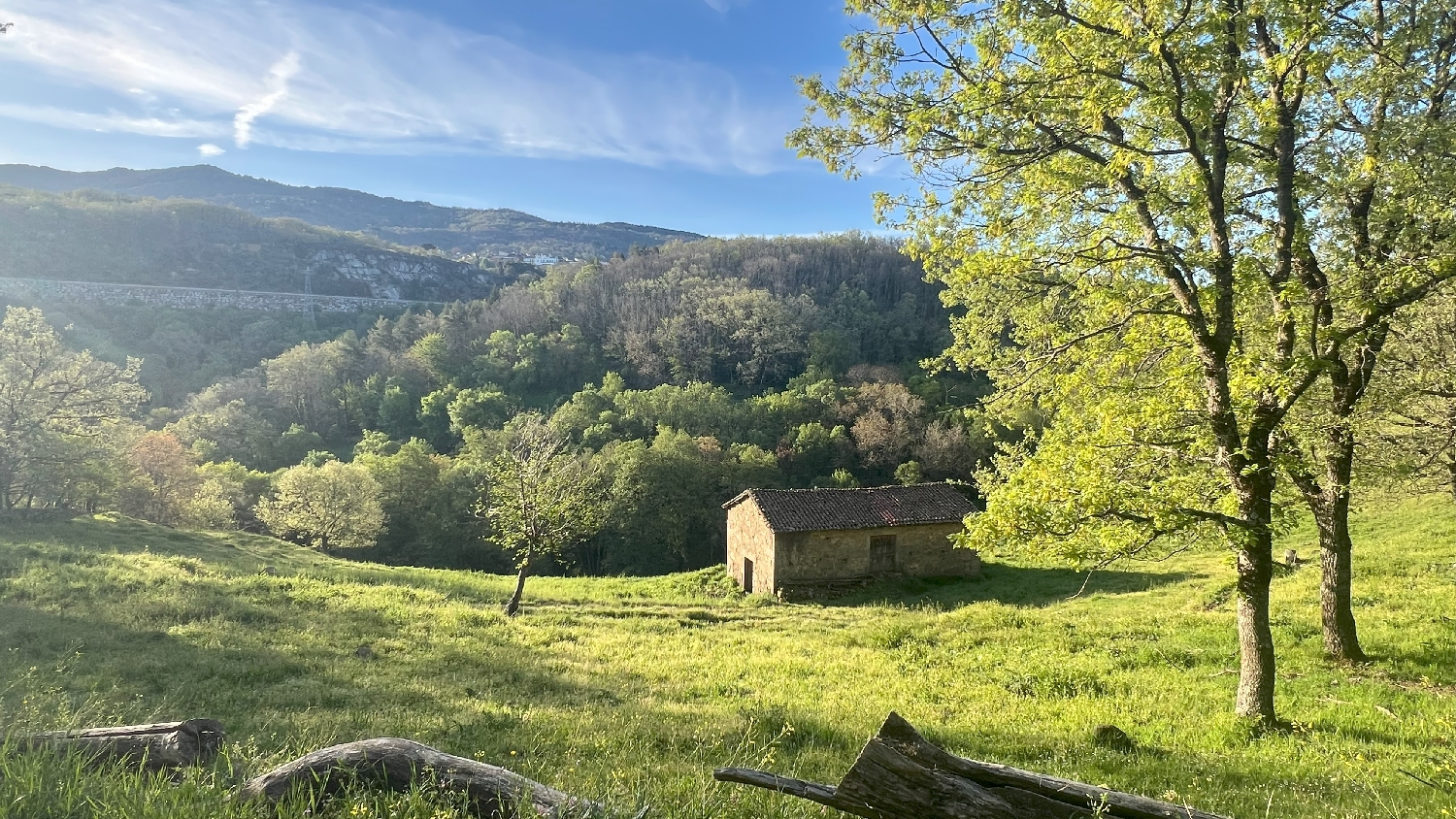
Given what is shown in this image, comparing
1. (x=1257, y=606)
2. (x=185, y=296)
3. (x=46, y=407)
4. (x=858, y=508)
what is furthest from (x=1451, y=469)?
(x=185, y=296)

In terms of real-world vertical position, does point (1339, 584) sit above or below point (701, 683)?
above

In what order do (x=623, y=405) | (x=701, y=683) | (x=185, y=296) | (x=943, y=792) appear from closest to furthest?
(x=943, y=792)
(x=701, y=683)
(x=623, y=405)
(x=185, y=296)

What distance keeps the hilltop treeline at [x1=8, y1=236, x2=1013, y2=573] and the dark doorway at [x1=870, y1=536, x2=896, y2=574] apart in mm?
16927

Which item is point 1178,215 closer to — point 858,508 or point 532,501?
point 532,501

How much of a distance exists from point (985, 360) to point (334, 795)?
30.4 feet

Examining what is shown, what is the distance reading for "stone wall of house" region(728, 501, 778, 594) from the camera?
99.1 ft

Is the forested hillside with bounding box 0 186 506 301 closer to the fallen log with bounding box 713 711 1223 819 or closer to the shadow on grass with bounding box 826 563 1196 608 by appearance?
the shadow on grass with bounding box 826 563 1196 608

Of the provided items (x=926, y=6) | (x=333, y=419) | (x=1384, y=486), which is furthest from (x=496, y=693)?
(x=333, y=419)

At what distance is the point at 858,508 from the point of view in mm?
32094

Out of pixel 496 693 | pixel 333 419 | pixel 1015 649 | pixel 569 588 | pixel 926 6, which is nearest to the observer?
pixel 926 6

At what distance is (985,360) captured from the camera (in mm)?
10000

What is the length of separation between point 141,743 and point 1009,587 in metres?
29.5

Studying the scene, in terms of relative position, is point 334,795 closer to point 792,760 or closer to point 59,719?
point 59,719

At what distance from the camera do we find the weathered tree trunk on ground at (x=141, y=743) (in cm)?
413
